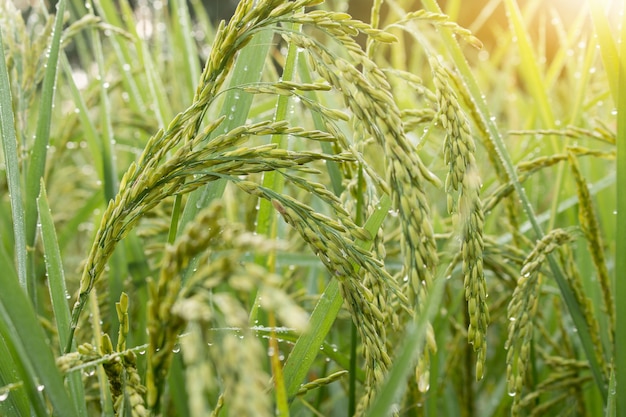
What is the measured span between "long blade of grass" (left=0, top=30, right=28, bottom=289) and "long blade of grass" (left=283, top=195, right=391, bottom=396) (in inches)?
14.9

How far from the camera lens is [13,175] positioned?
0.92 m

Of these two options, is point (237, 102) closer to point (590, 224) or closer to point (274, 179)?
point (274, 179)

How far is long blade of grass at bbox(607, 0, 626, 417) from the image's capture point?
93cm

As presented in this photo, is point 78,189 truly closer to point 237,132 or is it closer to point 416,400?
point 416,400

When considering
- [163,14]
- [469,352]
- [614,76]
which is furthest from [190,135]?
[163,14]

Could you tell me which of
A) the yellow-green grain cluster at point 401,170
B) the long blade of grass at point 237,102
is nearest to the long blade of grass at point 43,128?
the long blade of grass at point 237,102

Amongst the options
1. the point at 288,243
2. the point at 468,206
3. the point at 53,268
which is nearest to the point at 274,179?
the point at 288,243

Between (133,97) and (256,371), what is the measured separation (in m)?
1.51

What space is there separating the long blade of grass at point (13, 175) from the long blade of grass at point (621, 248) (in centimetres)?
83

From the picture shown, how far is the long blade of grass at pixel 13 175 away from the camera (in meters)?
0.90

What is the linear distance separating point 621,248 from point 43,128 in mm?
952

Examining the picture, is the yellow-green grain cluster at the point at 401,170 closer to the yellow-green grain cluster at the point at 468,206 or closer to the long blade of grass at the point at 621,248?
the yellow-green grain cluster at the point at 468,206

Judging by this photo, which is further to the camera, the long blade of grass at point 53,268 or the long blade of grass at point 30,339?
the long blade of grass at point 53,268

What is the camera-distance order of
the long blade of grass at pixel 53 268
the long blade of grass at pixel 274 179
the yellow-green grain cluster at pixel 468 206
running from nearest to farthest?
1. the yellow-green grain cluster at pixel 468 206
2. the long blade of grass at pixel 53 268
3. the long blade of grass at pixel 274 179
